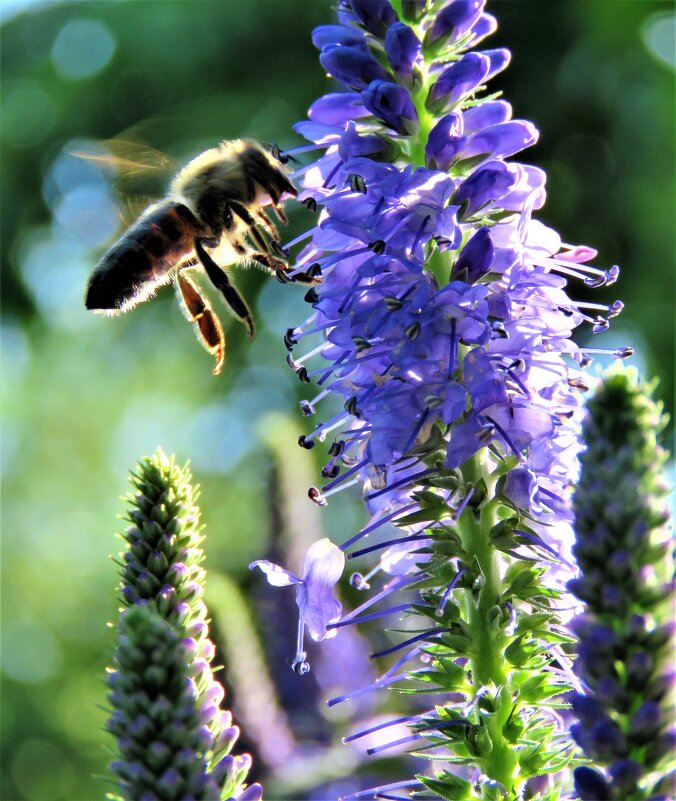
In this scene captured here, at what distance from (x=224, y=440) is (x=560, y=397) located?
940cm

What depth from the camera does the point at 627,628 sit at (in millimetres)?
1367

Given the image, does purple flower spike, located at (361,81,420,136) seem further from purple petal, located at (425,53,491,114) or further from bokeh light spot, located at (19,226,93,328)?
bokeh light spot, located at (19,226,93,328)

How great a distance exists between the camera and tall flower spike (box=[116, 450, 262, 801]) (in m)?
1.67

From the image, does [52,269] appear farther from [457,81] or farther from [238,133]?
[457,81]

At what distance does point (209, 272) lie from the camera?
124 inches

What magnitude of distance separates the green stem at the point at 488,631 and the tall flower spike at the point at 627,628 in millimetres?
553

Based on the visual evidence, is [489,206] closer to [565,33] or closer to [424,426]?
[424,426]

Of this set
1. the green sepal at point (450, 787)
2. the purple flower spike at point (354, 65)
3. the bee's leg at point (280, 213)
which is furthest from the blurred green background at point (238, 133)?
the green sepal at point (450, 787)

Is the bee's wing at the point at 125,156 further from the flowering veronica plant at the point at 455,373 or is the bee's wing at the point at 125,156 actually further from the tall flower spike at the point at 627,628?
the tall flower spike at the point at 627,628

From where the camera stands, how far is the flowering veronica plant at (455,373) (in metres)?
2.02

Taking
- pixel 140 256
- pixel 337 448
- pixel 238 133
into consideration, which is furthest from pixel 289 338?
pixel 238 133

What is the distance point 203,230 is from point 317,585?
1.48 metres

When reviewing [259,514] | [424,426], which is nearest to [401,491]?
[424,426]

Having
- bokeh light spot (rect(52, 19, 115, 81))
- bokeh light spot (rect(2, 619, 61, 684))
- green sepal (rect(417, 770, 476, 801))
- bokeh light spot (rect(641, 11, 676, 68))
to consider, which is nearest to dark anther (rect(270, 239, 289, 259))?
green sepal (rect(417, 770, 476, 801))
